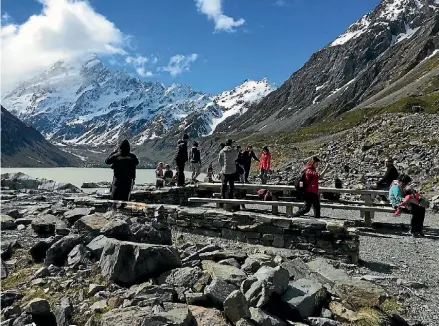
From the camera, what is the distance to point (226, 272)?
823cm

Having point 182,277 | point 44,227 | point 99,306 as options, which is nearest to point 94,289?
point 99,306

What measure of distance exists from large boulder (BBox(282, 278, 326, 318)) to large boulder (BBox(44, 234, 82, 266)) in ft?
16.9

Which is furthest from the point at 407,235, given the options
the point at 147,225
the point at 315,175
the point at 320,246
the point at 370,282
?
the point at 147,225

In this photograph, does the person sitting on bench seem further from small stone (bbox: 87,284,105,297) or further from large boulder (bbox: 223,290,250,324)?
small stone (bbox: 87,284,105,297)

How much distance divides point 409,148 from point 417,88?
12447 centimetres

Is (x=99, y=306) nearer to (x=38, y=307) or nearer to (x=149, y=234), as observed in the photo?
(x=38, y=307)

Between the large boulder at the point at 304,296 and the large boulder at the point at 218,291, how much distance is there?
1039 mm

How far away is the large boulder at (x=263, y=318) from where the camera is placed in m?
6.84

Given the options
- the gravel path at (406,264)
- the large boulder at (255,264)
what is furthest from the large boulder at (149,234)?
the gravel path at (406,264)

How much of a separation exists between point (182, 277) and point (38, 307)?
8.37ft

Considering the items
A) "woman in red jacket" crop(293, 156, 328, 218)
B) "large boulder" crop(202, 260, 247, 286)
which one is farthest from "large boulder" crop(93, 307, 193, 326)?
"woman in red jacket" crop(293, 156, 328, 218)

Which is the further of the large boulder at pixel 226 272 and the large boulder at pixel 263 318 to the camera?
the large boulder at pixel 226 272

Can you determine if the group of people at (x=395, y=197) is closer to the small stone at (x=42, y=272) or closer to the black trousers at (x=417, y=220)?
the black trousers at (x=417, y=220)

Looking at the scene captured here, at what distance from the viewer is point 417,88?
143 meters
